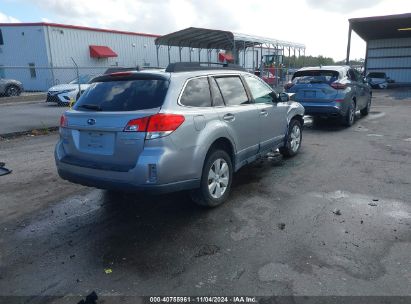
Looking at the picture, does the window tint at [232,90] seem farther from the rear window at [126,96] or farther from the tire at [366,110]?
→ the tire at [366,110]

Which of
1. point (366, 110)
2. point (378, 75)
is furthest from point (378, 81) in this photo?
point (366, 110)

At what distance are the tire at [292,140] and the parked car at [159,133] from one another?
1.93m

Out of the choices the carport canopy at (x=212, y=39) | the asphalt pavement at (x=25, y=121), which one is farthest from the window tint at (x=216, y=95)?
the carport canopy at (x=212, y=39)

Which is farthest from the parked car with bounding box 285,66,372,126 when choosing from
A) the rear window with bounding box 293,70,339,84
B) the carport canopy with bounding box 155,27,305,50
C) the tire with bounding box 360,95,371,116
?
the carport canopy with bounding box 155,27,305,50

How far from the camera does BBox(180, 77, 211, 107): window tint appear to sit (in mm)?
4047

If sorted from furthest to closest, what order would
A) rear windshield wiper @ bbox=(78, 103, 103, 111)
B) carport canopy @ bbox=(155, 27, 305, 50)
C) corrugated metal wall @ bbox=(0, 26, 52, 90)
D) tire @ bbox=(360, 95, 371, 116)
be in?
corrugated metal wall @ bbox=(0, 26, 52, 90) < carport canopy @ bbox=(155, 27, 305, 50) < tire @ bbox=(360, 95, 371, 116) < rear windshield wiper @ bbox=(78, 103, 103, 111)

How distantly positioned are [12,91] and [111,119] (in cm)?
1996

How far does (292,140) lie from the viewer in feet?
22.7

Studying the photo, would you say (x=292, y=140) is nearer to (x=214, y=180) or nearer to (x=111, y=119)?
(x=214, y=180)

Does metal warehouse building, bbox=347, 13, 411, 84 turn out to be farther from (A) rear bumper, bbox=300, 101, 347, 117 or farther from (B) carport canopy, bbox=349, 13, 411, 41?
(A) rear bumper, bbox=300, 101, 347, 117

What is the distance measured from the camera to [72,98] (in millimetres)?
16062

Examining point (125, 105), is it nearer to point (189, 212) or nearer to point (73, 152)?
point (73, 152)

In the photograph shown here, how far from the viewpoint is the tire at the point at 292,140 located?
669cm

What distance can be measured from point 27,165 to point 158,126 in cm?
432
